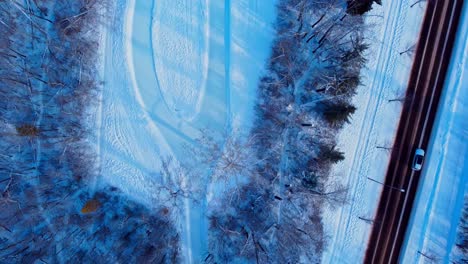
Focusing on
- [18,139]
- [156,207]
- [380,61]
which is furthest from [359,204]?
[18,139]

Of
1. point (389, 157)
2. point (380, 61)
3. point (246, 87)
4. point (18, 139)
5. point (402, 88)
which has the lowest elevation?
A: point (18, 139)

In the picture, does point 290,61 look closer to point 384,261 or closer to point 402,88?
point 402,88

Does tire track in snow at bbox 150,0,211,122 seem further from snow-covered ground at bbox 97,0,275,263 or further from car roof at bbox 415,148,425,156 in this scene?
car roof at bbox 415,148,425,156

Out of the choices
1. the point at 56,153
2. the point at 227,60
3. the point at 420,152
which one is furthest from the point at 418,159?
the point at 56,153

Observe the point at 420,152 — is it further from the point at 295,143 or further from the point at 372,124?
the point at 295,143

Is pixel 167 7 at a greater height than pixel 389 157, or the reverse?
pixel 167 7

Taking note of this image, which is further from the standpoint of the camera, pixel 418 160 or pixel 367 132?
pixel 367 132
